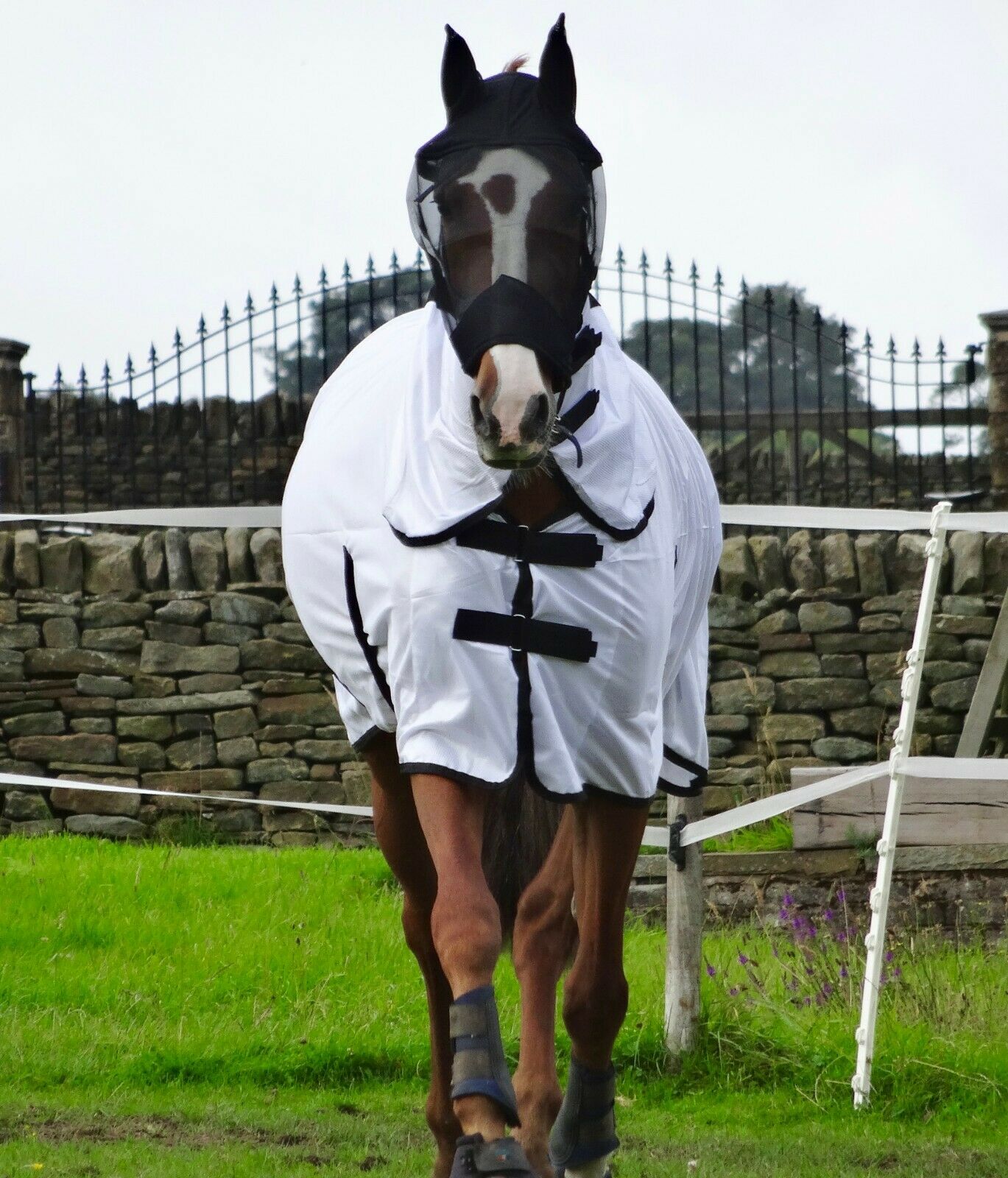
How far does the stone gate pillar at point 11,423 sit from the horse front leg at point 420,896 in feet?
20.4

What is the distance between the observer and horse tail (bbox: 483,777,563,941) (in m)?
3.88

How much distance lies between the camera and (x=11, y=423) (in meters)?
9.31

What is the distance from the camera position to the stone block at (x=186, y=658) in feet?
27.8

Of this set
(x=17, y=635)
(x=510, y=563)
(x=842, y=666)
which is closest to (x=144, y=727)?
(x=17, y=635)

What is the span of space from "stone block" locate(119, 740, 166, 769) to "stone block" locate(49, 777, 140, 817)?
0.41 feet

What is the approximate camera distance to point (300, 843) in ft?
26.9

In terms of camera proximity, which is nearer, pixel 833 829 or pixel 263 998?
pixel 263 998

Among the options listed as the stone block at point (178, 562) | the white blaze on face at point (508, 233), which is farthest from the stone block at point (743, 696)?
the white blaze on face at point (508, 233)

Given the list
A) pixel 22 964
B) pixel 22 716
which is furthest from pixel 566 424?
pixel 22 716

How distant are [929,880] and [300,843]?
3322 mm

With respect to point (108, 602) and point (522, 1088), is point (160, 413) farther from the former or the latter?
point (522, 1088)

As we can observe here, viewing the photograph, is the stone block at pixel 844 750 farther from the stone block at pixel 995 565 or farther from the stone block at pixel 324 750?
the stone block at pixel 324 750

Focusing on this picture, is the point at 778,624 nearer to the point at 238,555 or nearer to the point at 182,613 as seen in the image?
the point at 238,555

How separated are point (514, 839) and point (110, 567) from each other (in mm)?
5162
